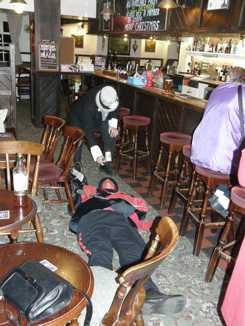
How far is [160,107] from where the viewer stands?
4305 mm

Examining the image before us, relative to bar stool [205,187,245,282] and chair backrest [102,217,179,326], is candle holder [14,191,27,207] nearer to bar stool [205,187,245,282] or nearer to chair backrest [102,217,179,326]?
chair backrest [102,217,179,326]

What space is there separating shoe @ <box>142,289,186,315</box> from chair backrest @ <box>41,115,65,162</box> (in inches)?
76.9

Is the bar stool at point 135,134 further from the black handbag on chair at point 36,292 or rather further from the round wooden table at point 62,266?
the black handbag on chair at point 36,292

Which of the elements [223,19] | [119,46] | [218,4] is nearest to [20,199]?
[223,19]

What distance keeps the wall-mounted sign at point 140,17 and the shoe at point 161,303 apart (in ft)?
14.0

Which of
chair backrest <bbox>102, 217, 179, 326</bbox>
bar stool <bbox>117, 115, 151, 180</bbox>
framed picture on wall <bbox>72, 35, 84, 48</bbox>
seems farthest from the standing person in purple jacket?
framed picture on wall <bbox>72, 35, 84, 48</bbox>

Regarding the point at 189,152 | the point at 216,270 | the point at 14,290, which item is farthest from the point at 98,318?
the point at 189,152

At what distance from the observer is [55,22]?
6.34m

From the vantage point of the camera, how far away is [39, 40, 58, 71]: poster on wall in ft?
20.9

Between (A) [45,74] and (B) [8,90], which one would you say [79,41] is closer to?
(A) [45,74]

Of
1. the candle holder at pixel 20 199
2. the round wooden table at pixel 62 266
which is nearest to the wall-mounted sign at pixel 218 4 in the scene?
the candle holder at pixel 20 199

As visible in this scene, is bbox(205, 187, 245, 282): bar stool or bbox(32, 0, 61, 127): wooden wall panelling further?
bbox(32, 0, 61, 127): wooden wall panelling

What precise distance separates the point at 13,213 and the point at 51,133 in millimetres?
1675

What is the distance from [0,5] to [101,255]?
19.8 ft
